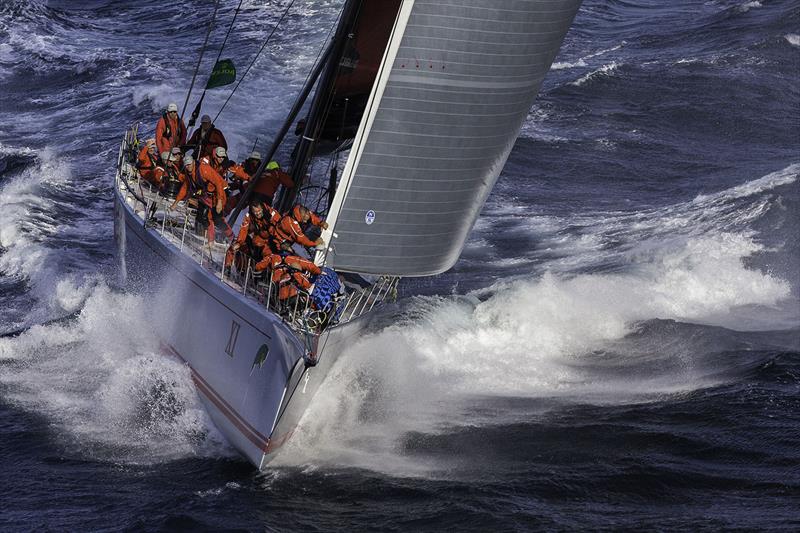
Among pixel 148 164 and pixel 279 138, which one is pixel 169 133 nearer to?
pixel 148 164

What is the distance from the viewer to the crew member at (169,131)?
531 inches

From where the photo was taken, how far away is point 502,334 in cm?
1395

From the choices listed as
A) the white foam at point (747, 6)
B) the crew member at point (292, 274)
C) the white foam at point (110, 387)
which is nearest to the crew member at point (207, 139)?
the white foam at point (110, 387)

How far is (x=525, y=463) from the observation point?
407 inches

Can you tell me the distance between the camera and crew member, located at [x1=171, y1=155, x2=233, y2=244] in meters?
11.8

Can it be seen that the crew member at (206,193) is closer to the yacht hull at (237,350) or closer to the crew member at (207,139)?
the yacht hull at (237,350)

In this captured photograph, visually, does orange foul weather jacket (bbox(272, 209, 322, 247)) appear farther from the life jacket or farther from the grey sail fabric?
the life jacket

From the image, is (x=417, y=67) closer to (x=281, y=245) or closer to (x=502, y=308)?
(x=281, y=245)

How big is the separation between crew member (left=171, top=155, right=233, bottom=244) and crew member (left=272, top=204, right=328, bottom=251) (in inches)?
52.1

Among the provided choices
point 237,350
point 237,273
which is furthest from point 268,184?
point 237,350

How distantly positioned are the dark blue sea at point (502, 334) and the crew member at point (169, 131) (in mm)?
1771

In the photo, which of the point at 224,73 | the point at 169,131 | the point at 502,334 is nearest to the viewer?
the point at 224,73

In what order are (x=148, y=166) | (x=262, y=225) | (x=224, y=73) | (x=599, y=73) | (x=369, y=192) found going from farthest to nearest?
(x=599, y=73) < (x=148, y=166) < (x=224, y=73) < (x=262, y=225) < (x=369, y=192)

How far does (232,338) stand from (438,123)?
270 cm
